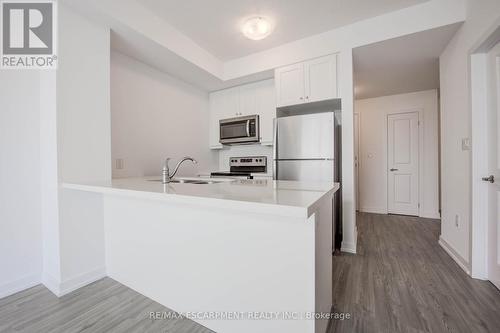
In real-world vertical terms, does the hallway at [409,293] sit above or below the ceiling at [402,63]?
below

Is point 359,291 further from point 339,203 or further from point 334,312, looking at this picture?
point 339,203

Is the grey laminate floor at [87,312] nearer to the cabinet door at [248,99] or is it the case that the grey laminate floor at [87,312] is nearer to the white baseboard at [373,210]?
the cabinet door at [248,99]

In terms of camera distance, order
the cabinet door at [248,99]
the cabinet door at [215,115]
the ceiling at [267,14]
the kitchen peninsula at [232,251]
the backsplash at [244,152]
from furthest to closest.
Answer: the cabinet door at [215,115], the backsplash at [244,152], the cabinet door at [248,99], the ceiling at [267,14], the kitchen peninsula at [232,251]

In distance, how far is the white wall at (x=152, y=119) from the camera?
2518 mm

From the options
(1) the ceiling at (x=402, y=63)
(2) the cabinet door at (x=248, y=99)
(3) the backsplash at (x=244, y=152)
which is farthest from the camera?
(3) the backsplash at (x=244, y=152)

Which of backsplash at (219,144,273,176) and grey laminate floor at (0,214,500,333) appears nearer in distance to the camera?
grey laminate floor at (0,214,500,333)

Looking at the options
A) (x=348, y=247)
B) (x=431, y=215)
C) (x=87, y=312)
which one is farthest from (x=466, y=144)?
(x=87, y=312)

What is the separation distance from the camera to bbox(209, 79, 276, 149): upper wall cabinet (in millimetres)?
3316

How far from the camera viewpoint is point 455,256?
224cm

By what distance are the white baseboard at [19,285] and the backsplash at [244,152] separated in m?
2.74

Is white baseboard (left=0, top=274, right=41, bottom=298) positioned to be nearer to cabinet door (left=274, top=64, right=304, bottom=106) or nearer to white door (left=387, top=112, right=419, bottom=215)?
cabinet door (left=274, top=64, right=304, bottom=106)

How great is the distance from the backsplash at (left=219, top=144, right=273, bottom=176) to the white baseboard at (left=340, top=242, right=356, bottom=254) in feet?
4.69

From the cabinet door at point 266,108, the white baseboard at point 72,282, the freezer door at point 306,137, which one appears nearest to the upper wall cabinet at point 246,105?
the cabinet door at point 266,108

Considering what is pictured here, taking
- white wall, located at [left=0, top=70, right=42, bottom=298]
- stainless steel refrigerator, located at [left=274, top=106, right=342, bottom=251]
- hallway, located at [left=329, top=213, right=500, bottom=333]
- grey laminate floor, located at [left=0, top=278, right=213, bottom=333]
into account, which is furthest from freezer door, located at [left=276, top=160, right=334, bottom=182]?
white wall, located at [left=0, top=70, right=42, bottom=298]
